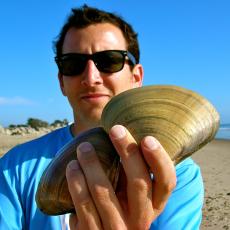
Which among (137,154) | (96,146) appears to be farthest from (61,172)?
(137,154)

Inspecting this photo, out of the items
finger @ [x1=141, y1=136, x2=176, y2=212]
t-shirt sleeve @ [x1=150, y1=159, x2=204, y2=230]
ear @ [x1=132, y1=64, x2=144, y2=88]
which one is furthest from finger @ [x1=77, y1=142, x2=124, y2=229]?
ear @ [x1=132, y1=64, x2=144, y2=88]

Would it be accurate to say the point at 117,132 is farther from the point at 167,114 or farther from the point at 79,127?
the point at 79,127

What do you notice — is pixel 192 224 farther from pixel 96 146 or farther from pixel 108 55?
pixel 108 55

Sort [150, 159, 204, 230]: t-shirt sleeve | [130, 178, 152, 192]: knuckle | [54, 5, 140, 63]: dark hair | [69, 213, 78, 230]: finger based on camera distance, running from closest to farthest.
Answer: [130, 178, 152, 192]: knuckle, [69, 213, 78, 230]: finger, [150, 159, 204, 230]: t-shirt sleeve, [54, 5, 140, 63]: dark hair

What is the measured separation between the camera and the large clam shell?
1.84 m

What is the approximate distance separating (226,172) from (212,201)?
23.0ft

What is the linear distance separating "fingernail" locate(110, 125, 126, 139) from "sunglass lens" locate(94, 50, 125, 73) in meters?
1.64

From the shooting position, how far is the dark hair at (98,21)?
12.0 ft

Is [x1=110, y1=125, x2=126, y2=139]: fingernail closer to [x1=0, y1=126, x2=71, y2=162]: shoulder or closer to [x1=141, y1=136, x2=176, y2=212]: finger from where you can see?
[x1=141, y1=136, x2=176, y2=212]: finger

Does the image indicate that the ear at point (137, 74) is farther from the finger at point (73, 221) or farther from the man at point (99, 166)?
the finger at point (73, 221)

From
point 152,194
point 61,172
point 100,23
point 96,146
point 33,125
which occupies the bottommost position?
point 33,125

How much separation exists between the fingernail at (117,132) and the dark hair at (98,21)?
2.05 m

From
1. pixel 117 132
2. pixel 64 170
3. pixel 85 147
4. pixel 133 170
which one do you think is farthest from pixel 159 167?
pixel 64 170

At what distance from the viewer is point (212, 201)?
9.87 m
